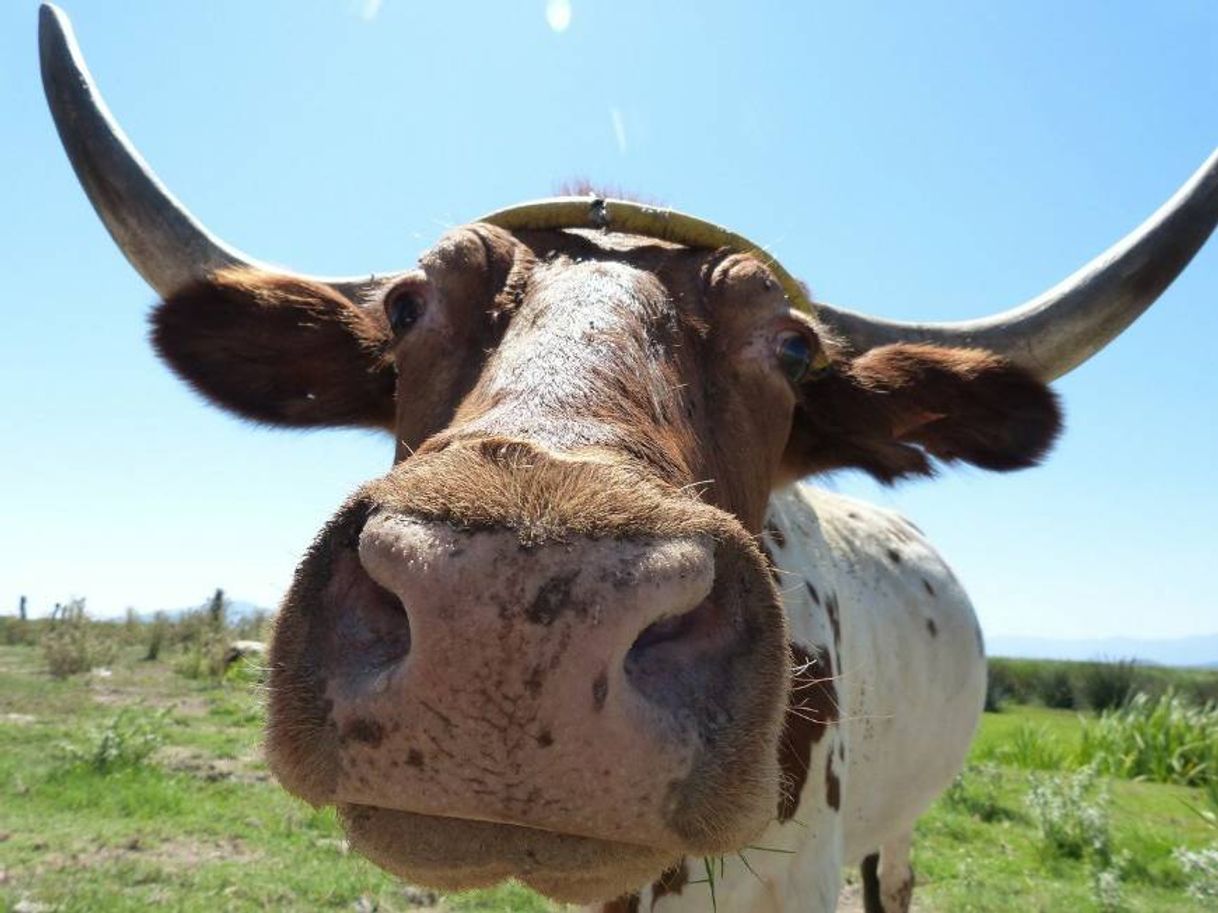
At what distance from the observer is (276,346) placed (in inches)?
132

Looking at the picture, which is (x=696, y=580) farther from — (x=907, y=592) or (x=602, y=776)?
(x=907, y=592)

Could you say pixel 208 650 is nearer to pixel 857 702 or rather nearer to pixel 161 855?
pixel 161 855

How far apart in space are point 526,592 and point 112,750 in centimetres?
870

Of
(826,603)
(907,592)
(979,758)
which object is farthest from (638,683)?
(979,758)

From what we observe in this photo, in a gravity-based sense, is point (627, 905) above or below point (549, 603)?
below

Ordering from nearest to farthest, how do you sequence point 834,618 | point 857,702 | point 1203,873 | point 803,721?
1. point 803,721
2. point 834,618
3. point 857,702
4. point 1203,873

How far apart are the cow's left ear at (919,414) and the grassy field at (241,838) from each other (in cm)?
165

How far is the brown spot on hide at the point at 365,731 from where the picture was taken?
56.9 inches

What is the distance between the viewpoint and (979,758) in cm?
1688

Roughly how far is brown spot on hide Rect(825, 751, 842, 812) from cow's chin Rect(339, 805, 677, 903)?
1.93 meters

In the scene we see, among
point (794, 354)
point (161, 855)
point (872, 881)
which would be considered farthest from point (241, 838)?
point (794, 354)

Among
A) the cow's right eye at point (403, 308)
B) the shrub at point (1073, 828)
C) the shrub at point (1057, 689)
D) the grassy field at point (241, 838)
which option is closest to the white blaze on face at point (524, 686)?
the grassy field at point (241, 838)

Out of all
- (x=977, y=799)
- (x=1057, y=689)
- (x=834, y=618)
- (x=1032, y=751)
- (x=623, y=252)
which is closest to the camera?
(x=623, y=252)

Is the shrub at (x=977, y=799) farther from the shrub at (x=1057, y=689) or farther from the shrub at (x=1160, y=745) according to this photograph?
the shrub at (x=1057, y=689)
